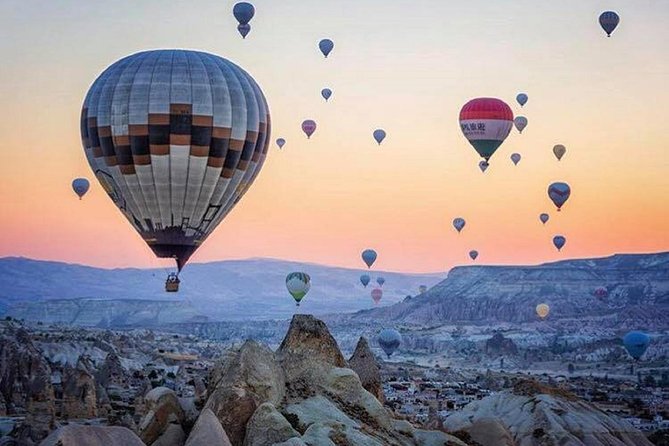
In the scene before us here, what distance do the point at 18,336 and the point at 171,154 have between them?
59953 mm

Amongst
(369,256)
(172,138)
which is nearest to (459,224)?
(369,256)

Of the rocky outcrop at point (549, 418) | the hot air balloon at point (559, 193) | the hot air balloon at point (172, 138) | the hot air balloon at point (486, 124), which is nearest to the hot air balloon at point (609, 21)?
the hot air balloon at point (486, 124)

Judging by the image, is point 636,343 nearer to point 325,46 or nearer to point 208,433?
point 325,46

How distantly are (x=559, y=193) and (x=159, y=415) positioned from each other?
2979 inches

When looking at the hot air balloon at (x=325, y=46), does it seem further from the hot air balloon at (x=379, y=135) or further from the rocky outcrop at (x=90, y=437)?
the rocky outcrop at (x=90, y=437)

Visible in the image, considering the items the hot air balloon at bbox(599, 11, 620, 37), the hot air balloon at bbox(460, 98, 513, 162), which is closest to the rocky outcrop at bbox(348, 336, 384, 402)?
the hot air balloon at bbox(460, 98, 513, 162)

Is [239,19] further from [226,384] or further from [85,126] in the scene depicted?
[226,384]

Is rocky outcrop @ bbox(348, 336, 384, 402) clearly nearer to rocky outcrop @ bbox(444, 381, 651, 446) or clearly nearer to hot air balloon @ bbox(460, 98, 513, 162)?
rocky outcrop @ bbox(444, 381, 651, 446)

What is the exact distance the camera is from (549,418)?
39594 millimetres

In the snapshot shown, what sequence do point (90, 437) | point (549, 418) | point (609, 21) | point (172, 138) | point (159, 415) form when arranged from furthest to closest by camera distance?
point (609, 21) → point (172, 138) → point (549, 418) → point (159, 415) → point (90, 437)

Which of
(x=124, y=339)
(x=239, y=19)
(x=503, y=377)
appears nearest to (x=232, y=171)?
(x=239, y=19)

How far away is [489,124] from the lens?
73.6 m

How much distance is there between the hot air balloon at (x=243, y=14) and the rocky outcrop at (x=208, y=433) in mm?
47316

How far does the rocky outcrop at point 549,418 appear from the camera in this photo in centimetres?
3897
